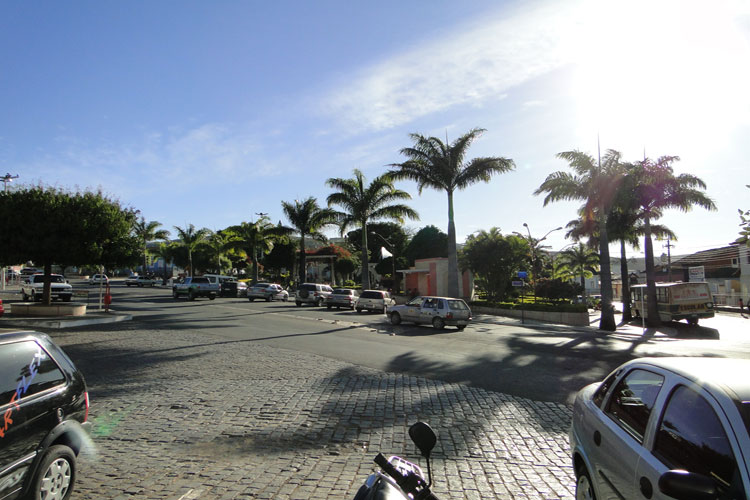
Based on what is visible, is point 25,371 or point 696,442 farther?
point 25,371

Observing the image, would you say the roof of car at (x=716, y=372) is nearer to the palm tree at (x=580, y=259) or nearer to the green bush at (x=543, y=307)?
the green bush at (x=543, y=307)

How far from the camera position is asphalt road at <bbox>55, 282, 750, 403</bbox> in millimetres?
10172

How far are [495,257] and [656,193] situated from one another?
1050 cm

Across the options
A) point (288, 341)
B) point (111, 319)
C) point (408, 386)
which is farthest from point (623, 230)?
point (111, 319)

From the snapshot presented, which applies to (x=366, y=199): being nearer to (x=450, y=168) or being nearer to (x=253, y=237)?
(x=450, y=168)

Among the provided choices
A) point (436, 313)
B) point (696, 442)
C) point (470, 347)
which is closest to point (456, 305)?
point (436, 313)

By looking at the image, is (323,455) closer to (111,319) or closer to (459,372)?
(459,372)

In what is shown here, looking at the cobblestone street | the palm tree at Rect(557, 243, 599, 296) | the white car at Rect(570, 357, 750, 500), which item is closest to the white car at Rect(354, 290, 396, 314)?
the cobblestone street

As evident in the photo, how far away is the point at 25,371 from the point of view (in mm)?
3852

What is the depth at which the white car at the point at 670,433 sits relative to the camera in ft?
7.22

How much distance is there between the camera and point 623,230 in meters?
32.5

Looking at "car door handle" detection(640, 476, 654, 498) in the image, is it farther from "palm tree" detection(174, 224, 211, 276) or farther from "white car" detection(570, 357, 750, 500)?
"palm tree" detection(174, 224, 211, 276)

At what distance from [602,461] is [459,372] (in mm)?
7398

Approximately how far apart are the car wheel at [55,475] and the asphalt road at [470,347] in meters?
6.96
